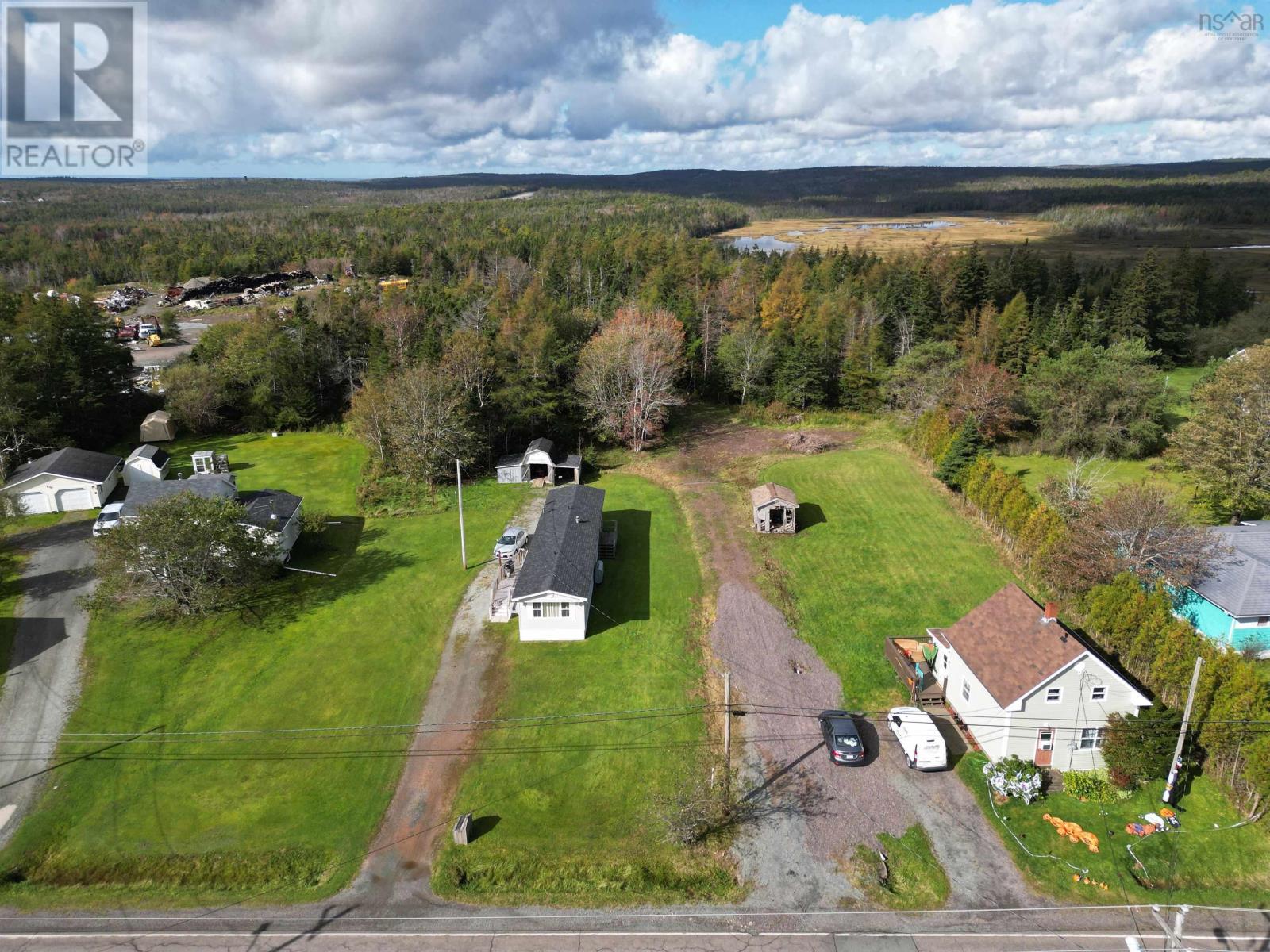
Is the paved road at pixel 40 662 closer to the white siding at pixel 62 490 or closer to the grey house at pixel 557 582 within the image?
the white siding at pixel 62 490

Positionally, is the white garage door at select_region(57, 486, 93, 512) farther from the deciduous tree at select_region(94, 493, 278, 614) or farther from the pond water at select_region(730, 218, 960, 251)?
the pond water at select_region(730, 218, 960, 251)

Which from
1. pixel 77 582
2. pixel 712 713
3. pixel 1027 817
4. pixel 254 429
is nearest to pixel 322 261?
pixel 254 429

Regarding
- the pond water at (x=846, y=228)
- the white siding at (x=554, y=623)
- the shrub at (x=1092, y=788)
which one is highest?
the pond water at (x=846, y=228)

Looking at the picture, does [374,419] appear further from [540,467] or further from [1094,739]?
[1094,739]

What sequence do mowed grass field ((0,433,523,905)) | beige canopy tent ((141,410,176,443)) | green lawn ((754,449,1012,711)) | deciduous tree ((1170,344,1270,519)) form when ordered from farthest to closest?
beige canopy tent ((141,410,176,443)) < deciduous tree ((1170,344,1270,519)) < green lawn ((754,449,1012,711)) < mowed grass field ((0,433,523,905))

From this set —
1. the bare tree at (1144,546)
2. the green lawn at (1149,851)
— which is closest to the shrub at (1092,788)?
the green lawn at (1149,851)

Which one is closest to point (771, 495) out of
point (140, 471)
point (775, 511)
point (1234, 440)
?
point (775, 511)

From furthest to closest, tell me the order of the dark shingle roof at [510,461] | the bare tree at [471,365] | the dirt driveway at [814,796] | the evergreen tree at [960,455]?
1. the bare tree at [471,365]
2. the dark shingle roof at [510,461]
3. the evergreen tree at [960,455]
4. the dirt driveway at [814,796]

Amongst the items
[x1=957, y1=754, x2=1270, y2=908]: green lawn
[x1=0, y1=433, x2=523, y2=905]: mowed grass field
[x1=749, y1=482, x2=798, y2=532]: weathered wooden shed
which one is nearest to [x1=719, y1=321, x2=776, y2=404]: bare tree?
[x1=749, y1=482, x2=798, y2=532]: weathered wooden shed
